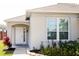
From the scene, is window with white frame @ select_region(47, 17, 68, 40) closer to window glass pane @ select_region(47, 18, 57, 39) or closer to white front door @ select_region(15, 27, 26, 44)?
window glass pane @ select_region(47, 18, 57, 39)

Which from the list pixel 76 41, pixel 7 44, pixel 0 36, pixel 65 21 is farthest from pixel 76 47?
pixel 0 36

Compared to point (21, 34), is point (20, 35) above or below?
below

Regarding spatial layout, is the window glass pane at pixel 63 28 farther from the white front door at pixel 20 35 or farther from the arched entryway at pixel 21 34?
the white front door at pixel 20 35

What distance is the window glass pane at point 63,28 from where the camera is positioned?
800 inches

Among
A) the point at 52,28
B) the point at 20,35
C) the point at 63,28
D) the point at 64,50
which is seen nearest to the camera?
the point at 64,50

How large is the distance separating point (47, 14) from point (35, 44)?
2.73m

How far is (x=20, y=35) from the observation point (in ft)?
104

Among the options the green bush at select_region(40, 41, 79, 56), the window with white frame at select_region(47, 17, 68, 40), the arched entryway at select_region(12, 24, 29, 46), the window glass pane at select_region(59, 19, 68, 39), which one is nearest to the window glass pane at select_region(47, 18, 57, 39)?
the window with white frame at select_region(47, 17, 68, 40)

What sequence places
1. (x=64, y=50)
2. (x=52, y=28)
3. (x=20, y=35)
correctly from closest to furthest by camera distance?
(x=64, y=50), (x=52, y=28), (x=20, y=35)

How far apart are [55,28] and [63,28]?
706mm

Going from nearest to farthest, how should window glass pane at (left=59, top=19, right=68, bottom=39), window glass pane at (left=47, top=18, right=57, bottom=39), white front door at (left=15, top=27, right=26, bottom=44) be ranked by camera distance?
window glass pane at (left=47, top=18, right=57, bottom=39) → window glass pane at (left=59, top=19, right=68, bottom=39) → white front door at (left=15, top=27, right=26, bottom=44)

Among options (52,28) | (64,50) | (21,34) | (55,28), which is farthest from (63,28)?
(21,34)

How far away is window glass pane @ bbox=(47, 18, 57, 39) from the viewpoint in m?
20.2

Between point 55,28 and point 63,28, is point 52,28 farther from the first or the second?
point 63,28
